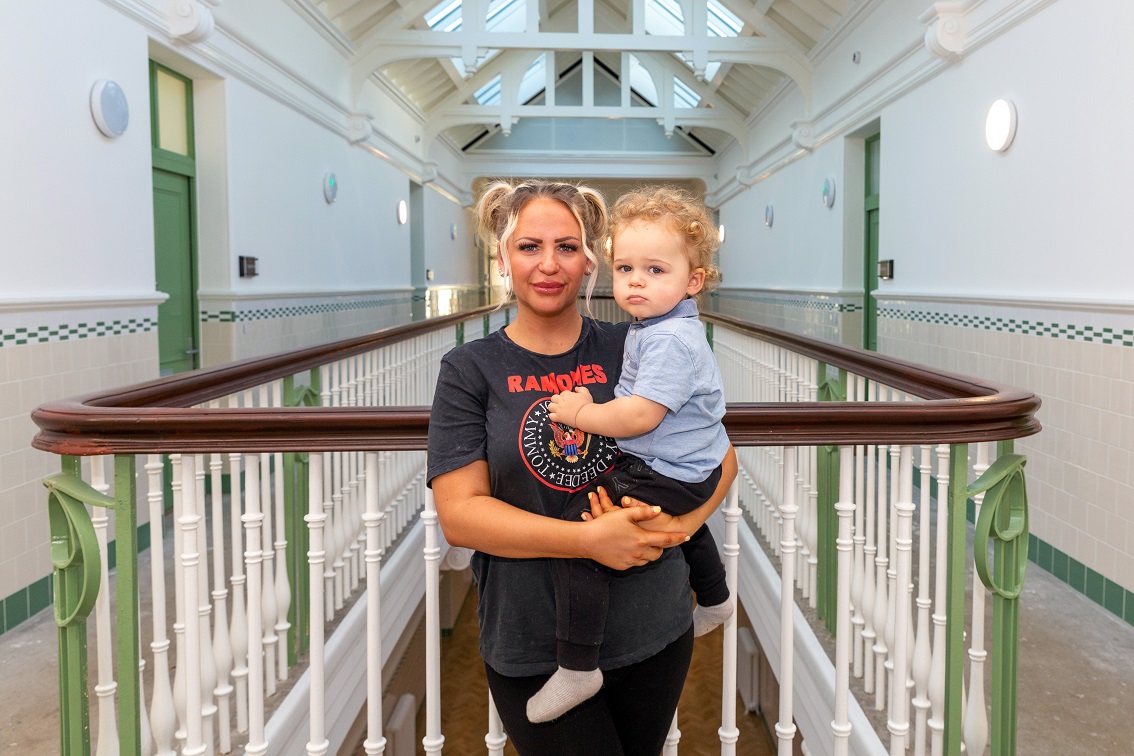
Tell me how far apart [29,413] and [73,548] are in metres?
2.39

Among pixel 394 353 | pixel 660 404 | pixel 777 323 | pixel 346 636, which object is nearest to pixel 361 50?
pixel 394 353

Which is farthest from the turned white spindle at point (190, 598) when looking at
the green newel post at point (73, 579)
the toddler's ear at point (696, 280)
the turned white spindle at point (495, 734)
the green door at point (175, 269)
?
the green door at point (175, 269)

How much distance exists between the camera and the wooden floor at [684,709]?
450 cm

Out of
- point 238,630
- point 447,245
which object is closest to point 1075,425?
A: point 238,630

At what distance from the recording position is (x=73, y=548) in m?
1.72

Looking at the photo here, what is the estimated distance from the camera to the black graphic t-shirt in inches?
53.7

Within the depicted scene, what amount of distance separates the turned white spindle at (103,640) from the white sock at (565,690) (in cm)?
94

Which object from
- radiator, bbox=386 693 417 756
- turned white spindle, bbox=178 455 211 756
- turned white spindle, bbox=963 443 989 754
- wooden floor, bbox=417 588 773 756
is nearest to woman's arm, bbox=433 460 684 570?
turned white spindle, bbox=178 455 211 756

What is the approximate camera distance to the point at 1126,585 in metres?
3.52

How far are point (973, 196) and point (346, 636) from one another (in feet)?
14.0

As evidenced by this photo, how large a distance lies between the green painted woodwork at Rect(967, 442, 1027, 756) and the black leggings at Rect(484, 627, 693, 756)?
75 centimetres

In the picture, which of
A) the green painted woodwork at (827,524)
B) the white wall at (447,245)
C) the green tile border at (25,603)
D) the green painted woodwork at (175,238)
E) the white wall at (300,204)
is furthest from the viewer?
the white wall at (447,245)

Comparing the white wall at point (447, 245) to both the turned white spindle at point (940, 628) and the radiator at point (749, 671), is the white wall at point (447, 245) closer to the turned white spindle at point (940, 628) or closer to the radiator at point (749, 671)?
the radiator at point (749, 671)

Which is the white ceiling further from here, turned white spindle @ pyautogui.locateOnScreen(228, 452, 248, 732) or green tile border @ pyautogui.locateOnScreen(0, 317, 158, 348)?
turned white spindle @ pyautogui.locateOnScreen(228, 452, 248, 732)
